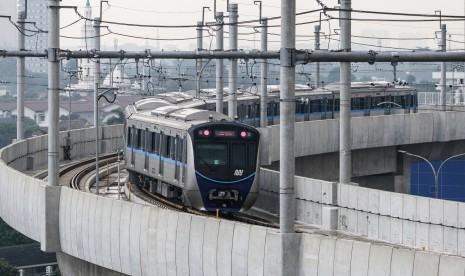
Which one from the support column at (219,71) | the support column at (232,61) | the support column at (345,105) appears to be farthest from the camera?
the support column at (219,71)

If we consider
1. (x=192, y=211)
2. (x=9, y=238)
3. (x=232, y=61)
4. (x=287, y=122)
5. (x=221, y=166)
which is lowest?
(x=9, y=238)

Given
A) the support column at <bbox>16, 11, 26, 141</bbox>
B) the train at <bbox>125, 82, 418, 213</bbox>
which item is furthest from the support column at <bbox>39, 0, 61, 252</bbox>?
the support column at <bbox>16, 11, 26, 141</bbox>

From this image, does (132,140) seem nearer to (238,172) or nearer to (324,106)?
(238,172)

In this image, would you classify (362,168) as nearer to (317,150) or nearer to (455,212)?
(317,150)

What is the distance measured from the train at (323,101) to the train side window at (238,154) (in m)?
24.0

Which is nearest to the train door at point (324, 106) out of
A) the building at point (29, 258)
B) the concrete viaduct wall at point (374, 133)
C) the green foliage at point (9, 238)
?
the concrete viaduct wall at point (374, 133)

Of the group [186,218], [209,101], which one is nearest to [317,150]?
[209,101]

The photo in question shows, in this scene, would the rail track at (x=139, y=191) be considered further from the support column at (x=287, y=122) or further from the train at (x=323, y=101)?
the support column at (x=287, y=122)

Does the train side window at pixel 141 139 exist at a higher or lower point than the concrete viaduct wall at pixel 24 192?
higher

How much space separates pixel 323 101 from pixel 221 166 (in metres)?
35.2

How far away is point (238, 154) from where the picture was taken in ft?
121

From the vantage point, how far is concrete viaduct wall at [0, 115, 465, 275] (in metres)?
21.1

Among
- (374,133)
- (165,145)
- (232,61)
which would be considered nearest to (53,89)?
(165,145)

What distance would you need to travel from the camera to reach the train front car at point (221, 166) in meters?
36.6
